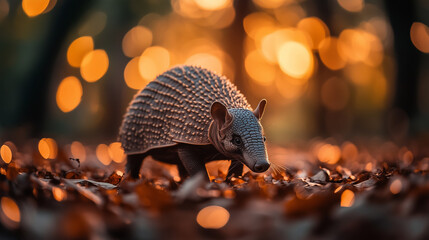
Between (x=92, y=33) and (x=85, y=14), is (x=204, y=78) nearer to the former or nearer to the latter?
(x=85, y=14)

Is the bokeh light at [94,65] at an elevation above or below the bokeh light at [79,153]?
above

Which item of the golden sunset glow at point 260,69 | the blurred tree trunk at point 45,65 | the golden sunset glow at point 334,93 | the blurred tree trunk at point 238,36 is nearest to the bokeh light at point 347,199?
the blurred tree trunk at point 45,65

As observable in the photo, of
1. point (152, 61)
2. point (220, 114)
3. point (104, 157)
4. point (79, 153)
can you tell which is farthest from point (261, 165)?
point (152, 61)

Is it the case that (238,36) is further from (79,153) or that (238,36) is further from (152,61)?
(152,61)

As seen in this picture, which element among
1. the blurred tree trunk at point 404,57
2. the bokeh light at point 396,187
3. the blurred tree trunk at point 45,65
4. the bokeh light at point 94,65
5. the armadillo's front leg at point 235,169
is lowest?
the bokeh light at point 396,187

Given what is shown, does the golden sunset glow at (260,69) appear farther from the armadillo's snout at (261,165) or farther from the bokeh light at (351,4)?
the armadillo's snout at (261,165)

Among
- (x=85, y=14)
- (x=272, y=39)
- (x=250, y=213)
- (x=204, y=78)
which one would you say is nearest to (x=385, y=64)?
(x=272, y=39)


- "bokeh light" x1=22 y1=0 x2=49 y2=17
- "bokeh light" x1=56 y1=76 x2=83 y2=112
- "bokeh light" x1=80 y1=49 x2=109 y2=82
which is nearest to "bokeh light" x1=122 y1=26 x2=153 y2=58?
"bokeh light" x1=80 y1=49 x2=109 y2=82
